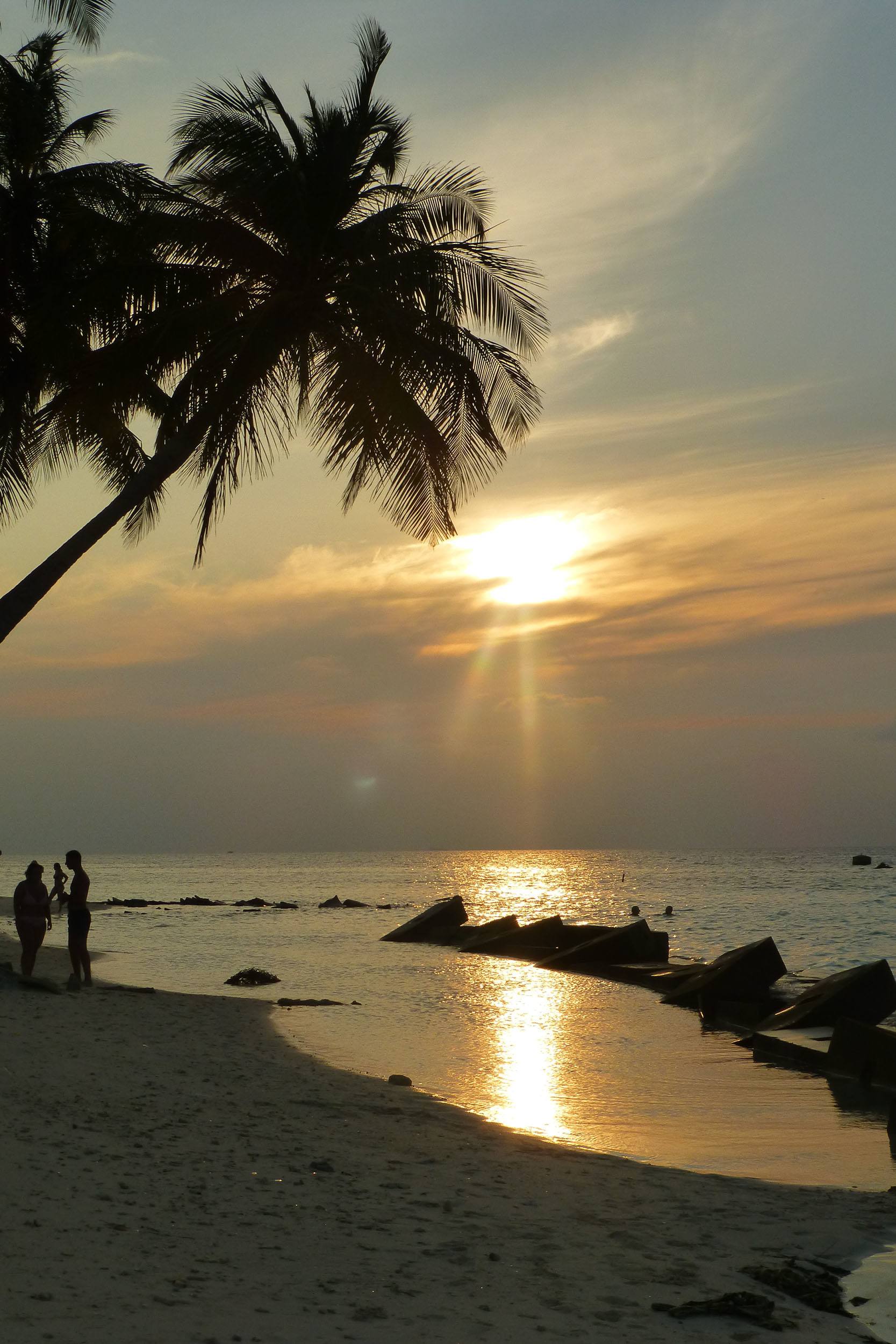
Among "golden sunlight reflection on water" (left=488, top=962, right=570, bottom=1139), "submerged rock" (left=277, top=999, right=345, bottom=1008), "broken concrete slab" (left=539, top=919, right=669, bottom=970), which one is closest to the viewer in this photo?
"golden sunlight reflection on water" (left=488, top=962, right=570, bottom=1139)

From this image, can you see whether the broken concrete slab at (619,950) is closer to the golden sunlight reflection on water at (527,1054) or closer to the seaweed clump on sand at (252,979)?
the golden sunlight reflection on water at (527,1054)

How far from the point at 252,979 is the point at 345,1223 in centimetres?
1558

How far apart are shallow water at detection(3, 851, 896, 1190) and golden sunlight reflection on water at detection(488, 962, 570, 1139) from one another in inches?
1.6

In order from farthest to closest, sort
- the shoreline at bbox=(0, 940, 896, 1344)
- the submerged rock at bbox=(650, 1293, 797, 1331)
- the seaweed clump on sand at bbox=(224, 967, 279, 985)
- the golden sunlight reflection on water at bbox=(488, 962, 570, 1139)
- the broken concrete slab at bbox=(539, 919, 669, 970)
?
the broken concrete slab at bbox=(539, 919, 669, 970), the seaweed clump on sand at bbox=(224, 967, 279, 985), the golden sunlight reflection on water at bbox=(488, 962, 570, 1139), the submerged rock at bbox=(650, 1293, 797, 1331), the shoreline at bbox=(0, 940, 896, 1344)

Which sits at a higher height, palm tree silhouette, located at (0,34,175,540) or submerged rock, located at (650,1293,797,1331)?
palm tree silhouette, located at (0,34,175,540)

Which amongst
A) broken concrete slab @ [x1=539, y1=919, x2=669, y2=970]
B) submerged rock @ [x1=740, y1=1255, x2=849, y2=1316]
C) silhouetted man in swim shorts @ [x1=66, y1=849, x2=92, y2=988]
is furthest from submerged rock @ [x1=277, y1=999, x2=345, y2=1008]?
submerged rock @ [x1=740, y1=1255, x2=849, y2=1316]

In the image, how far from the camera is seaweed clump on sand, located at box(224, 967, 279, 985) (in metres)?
20.8

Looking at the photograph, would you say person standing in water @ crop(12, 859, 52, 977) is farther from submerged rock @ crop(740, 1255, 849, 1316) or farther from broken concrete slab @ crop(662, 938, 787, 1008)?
submerged rock @ crop(740, 1255, 849, 1316)

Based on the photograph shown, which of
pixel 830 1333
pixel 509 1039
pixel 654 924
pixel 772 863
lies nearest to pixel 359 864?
pixel 772 863

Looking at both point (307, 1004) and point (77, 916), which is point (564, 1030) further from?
point (77, 916)

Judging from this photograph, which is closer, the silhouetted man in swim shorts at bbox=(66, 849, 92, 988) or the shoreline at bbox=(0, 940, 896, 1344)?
the shoreline at bbox=(0, 940, 896, 1344)

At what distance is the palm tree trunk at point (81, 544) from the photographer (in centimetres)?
1201

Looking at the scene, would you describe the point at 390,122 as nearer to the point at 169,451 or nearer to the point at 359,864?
the point at 169,451

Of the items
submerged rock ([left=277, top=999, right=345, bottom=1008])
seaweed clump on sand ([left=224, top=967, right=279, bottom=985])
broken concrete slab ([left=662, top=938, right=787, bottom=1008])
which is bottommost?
seaweed clump on sand ([left=224, top=967, right=279, bottom=985])
